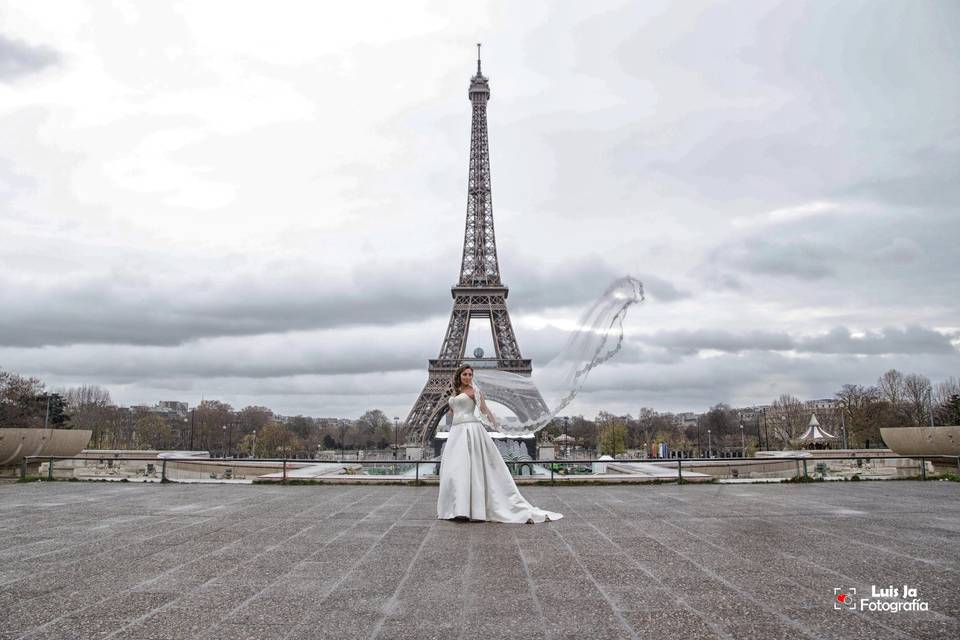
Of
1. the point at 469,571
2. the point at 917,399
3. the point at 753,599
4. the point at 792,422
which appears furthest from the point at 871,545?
the point at 792,422

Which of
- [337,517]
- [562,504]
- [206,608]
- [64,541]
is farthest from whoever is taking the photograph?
[562,504]

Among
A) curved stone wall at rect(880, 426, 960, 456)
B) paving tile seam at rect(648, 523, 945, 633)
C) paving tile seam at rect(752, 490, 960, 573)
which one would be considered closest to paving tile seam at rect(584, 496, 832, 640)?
paving tile seam at rect(648, 523, 945, 633)

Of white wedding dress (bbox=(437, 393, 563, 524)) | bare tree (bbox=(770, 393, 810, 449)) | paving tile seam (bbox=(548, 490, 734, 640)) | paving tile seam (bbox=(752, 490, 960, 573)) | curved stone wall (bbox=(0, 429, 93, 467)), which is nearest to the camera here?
paving tile seam (bbox=(548, 490, 734, 640))

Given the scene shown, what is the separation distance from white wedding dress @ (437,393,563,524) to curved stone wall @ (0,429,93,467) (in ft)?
42.0

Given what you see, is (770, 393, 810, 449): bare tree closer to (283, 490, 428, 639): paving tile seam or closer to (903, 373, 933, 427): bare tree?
(903, 373, 933, 427): bare tree

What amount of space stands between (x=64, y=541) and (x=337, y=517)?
3450 mm

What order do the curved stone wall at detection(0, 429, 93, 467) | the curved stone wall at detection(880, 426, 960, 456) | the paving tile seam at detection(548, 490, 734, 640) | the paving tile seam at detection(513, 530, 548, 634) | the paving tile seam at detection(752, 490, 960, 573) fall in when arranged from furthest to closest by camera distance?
the curved stone wall at detection(880, 426, 960, 456), the curved stone wall at detection(0, 429, 93, 467), the paving tile seam at detection(752, 490, 960, 573), the paving tile seam at detection(513, 530, 548, 634), the paving tile seam at detection(548, 490, 734, 640)

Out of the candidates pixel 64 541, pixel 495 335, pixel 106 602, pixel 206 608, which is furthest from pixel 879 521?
pixel 495 335

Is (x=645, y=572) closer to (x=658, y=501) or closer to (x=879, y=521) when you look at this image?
(x=879, y=521)

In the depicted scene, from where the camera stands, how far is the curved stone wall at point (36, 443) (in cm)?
1498

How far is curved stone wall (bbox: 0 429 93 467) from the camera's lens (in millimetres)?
14977

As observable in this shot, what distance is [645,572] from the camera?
208 inches

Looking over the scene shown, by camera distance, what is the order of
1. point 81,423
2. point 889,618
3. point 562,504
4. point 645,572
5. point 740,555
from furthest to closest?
point 81,423
point 562,504
point 740,555
point 645,572
point 889,618

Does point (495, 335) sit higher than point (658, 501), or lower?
higher
